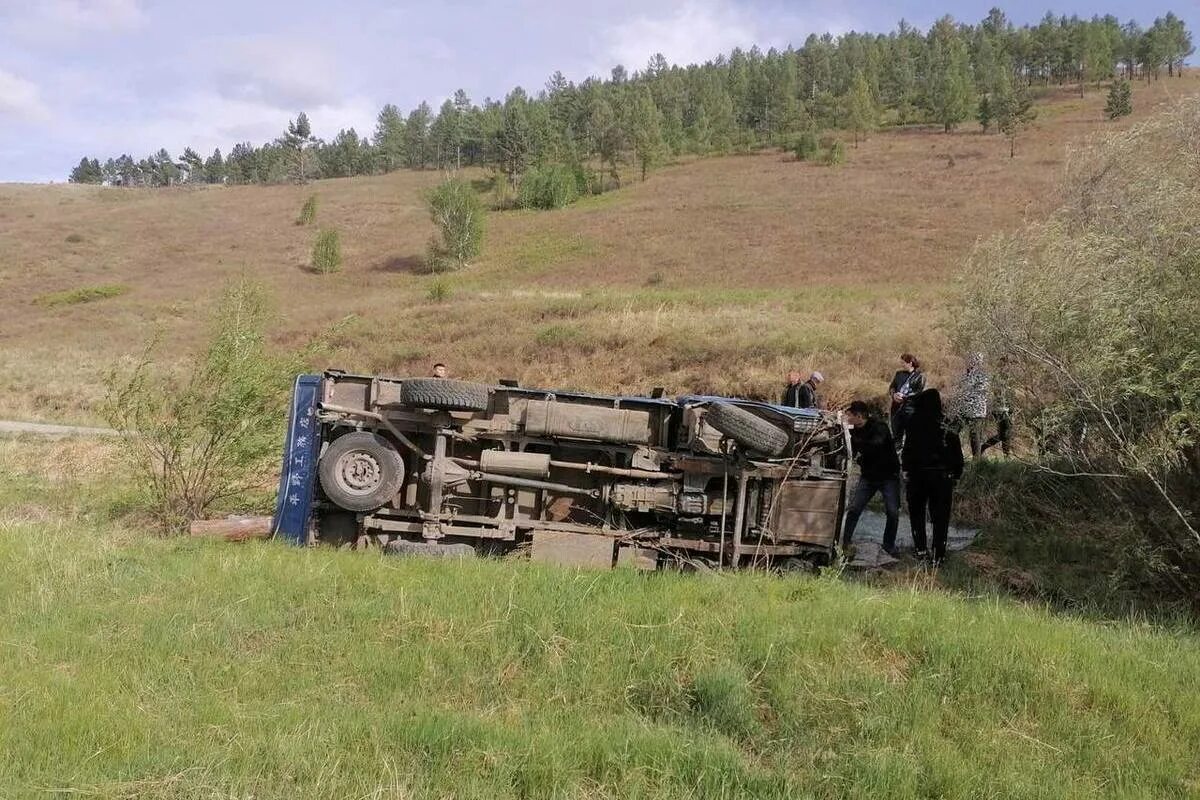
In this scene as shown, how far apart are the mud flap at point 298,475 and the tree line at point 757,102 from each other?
228 ft

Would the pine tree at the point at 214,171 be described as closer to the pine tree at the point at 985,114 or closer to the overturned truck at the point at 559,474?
the pine tree at the point at 985,114

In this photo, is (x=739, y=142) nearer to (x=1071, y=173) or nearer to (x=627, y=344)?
(x=627, y=344)

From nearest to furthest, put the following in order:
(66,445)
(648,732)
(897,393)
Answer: (648,732), (897,393), (66,445)

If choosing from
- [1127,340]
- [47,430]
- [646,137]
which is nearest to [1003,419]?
[1127,340]

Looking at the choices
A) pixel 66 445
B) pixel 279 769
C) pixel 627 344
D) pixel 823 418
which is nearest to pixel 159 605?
pixel 279 769

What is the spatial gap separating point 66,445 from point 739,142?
260 feet

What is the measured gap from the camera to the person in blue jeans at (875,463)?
8.41m

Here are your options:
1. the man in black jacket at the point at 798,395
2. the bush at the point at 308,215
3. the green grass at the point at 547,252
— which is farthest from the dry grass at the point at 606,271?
the man in black jacket at the point at 798,395

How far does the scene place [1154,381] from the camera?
606cm

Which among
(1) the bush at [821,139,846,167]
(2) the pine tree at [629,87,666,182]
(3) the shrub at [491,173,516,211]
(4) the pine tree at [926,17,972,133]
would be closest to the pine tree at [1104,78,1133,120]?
(4) the pine tree at [926,17,972,133]

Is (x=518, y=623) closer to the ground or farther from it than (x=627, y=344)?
closer to the ground

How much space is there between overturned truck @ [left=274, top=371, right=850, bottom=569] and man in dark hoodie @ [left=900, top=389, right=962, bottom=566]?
1.02 metres

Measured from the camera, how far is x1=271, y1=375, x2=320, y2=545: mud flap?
780 centimetres

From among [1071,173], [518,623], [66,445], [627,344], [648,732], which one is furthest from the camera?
[627,344]
